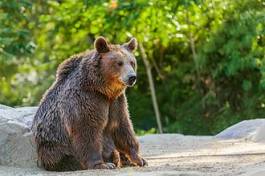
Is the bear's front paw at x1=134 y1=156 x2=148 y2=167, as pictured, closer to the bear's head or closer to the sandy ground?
the sandy ground

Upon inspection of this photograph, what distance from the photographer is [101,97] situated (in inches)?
316

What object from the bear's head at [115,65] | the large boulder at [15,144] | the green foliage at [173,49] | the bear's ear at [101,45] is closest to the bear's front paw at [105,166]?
the bear's head at [115,65]

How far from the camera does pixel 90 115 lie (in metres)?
7.91

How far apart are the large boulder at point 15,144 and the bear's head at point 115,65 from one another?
1.32 m

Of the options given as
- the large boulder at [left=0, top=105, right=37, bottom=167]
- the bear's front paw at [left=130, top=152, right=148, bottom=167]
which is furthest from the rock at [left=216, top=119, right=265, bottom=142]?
the large boulder at [left=0, top=105, right=37, bottom=167]

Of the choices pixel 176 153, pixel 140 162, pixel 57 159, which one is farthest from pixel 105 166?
pixel 176 153

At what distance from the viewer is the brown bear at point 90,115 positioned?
789 centimetres

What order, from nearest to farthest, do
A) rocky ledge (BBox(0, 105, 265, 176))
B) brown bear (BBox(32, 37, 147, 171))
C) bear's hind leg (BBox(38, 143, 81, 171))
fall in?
rocky ledge (BBox(0, 105, 265, 176)), brown bear (BBox(32, 37, 147, 171)), bear's hind leg (BBox(38, 143, 81, 171))

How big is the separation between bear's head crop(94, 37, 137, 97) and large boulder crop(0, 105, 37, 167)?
4.32ft

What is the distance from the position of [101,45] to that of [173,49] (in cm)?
967

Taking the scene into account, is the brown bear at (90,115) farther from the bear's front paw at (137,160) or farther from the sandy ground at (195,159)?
the sandy ground at (195,159)

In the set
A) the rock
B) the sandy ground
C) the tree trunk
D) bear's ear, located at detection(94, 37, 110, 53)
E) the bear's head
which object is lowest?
the tree trunk

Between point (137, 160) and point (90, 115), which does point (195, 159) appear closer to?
point (137, 160)

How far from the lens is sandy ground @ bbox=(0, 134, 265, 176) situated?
679 centimetres
